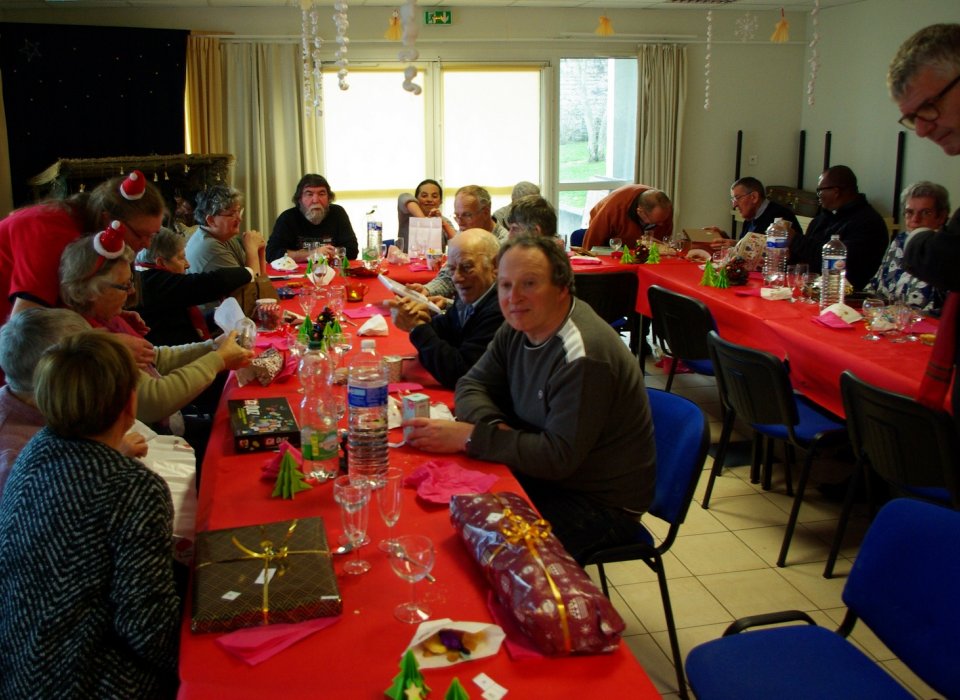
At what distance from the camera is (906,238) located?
14.4 ft

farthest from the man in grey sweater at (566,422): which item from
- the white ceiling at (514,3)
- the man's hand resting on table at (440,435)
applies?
the white ceiling at (514,3)

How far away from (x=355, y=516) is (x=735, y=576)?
2061mm

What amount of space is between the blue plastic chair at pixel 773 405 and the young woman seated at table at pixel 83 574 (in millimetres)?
2477

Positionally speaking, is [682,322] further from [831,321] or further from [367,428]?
[367,428]

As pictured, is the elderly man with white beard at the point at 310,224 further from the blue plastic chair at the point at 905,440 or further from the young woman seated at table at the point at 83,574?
the young woman seated at table at the point at 83,574

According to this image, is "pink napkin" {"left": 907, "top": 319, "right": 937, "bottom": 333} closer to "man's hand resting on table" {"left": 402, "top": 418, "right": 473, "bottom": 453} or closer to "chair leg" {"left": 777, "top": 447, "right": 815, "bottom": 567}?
"chair leg" {"left": 777, "top": 447, "right": 815, "bottom": 567}

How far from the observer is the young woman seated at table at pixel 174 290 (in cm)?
393

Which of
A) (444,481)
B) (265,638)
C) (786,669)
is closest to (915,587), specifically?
(786,669)

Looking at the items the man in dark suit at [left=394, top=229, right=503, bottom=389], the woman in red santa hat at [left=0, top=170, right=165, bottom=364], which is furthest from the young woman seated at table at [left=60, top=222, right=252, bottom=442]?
the man in dark suit at [left=394, top=229, right=503, bottom=389]

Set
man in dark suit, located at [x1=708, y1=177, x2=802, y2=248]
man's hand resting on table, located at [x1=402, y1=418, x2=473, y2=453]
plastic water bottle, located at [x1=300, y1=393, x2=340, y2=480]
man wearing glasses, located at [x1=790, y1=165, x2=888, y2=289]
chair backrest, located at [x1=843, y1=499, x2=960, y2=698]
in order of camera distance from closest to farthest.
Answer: chair backrest, located at [x1=843, y1=499, x2=960, y2=698] < plastic water bottle, located at [x1=300, y1=393, x2=340, y2=480] < man's hand resting on table, located at [x1=402, y1=418, x2=473, y2=453] < man wearing glasses, located at [x1=790, y1=165, x2=888, y2=289] < man in dark suit, located at [x1=708, y1=177, x2=802, y2=248]

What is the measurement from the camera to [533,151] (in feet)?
29.2

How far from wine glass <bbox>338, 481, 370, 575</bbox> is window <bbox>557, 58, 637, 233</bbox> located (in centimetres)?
734

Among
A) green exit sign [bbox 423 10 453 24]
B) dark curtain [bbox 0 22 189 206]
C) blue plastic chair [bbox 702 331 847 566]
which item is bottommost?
blue plastic chair [bbox 702 331 847 566]

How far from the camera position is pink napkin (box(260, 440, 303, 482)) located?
220cm
